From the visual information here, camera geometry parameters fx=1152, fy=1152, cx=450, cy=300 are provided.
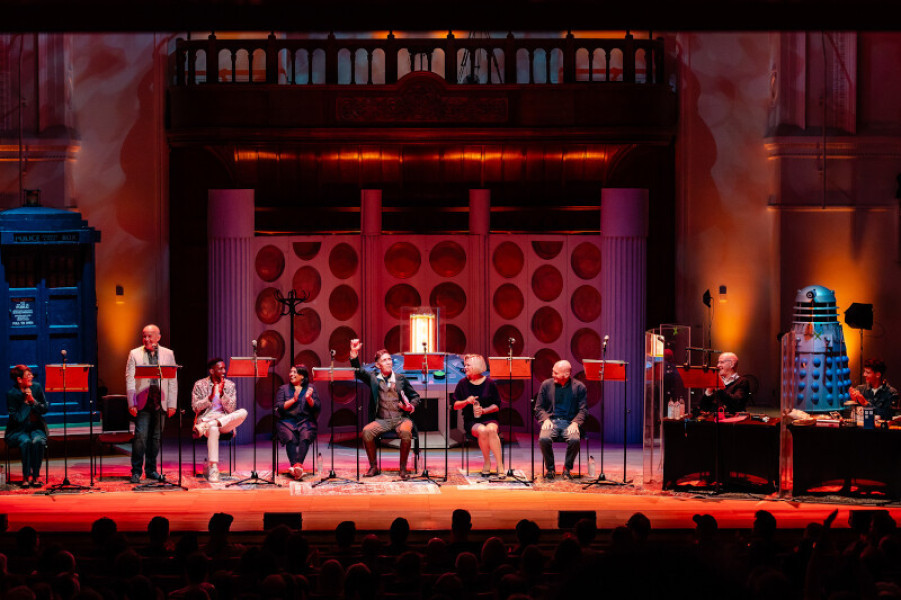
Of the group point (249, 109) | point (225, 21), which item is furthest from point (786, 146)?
point (225, 21)

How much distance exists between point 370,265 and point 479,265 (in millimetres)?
1246

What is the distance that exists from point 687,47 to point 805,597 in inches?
381

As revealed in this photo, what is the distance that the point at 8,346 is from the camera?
11.8 m

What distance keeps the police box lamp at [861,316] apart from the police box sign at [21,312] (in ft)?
28.1

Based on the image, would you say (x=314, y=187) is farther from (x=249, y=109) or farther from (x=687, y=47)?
(x=687, y=47)

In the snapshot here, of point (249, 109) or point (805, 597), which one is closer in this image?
point (805, 597)

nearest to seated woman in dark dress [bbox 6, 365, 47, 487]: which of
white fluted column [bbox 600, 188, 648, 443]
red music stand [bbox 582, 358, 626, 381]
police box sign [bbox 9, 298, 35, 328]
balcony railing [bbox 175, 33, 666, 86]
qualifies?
police box sign [bbox 9, 298, 35, 328]

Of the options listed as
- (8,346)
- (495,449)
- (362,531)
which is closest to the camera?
(362,531)

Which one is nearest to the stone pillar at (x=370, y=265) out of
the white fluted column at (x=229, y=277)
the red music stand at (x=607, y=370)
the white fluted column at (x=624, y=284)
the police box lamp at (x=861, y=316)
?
the white fluted column at (x=229, y=277)

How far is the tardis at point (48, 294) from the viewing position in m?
11.7

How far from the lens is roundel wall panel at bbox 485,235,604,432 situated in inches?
525

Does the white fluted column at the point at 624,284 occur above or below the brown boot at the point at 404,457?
above

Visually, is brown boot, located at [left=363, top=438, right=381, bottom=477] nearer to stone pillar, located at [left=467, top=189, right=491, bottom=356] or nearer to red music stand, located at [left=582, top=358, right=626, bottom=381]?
red music stand, located at [left=582, top=358, right=626, bottom=381]

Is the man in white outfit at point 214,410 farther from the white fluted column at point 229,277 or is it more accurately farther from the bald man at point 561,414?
the bald man at point 561,414
